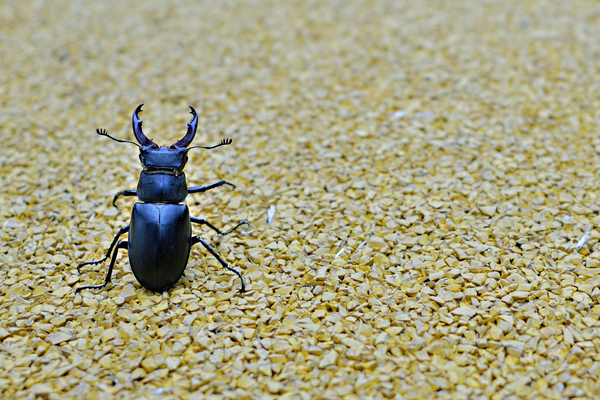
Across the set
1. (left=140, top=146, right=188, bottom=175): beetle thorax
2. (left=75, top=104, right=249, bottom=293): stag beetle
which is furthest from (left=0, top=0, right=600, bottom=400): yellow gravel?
(left=140, top=146, right=188, bottom=175): beetle thorax

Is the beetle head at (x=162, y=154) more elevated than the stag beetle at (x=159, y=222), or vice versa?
the beetle head at (x=162, y=154)

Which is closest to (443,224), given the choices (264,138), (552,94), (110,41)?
(264,138)

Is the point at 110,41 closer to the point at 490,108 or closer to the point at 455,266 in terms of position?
the point at 490,108

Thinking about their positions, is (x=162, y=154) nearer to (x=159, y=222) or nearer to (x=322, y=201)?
(x=159, y=222)

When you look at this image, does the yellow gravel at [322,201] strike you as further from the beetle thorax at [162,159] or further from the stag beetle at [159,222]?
the beetle thorax at [162,159]

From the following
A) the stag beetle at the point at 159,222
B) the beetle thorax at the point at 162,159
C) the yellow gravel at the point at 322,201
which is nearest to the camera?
the yellow gravel at the point at 322,201

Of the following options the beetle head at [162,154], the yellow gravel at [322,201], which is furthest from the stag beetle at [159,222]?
the yellow gravel at [322,201]

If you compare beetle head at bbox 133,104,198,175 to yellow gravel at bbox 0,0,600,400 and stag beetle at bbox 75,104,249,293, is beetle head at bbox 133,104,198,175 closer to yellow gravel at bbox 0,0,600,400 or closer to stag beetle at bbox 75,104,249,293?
stag beetle at bbox 75,104,249,293
